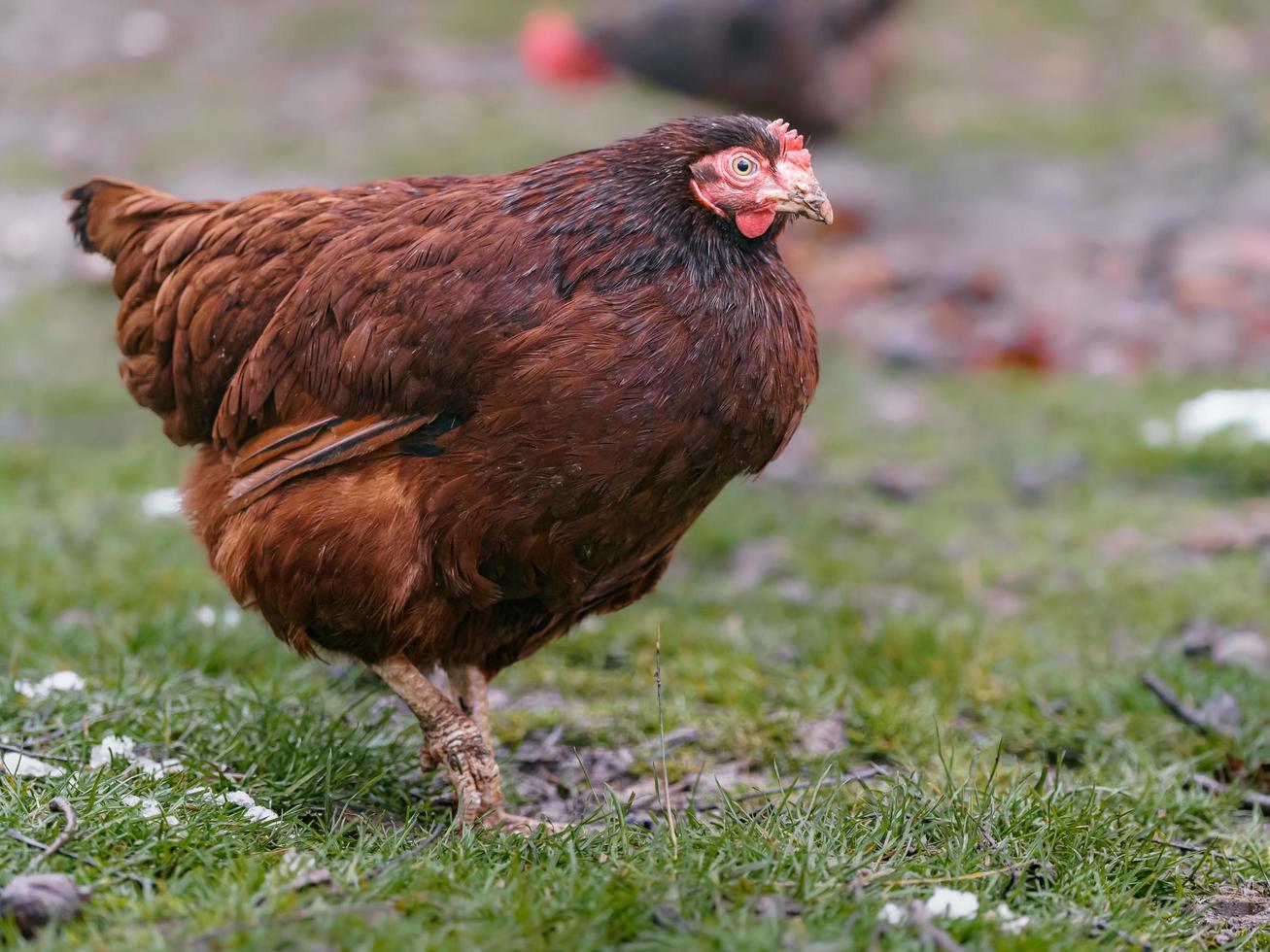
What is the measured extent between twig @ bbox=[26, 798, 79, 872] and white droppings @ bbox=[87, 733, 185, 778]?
0.65 ft

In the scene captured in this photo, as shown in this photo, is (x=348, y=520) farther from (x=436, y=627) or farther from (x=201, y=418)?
(x=201, y=418)

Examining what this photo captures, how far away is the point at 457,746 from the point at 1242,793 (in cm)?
212

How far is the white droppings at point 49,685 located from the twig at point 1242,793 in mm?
3129

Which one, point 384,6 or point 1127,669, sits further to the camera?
point 384,6

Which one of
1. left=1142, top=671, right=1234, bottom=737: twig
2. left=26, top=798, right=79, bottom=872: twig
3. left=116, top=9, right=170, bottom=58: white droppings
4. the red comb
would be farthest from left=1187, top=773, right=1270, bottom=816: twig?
left=116, top=9, right=170, bottom=58: white droppings

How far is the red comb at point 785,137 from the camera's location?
3303mm

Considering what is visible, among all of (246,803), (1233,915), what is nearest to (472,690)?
(246,803)

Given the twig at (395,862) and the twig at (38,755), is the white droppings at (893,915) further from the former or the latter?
the twig at (38,755)

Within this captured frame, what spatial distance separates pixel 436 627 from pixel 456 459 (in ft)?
1.54

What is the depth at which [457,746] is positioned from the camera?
3400mm

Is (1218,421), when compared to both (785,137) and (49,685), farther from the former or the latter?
(49,685)

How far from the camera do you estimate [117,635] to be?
14.7ft

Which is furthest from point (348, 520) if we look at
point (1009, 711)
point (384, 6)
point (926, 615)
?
point (384, 6)

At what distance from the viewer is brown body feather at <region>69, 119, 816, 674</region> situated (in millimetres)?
3074
